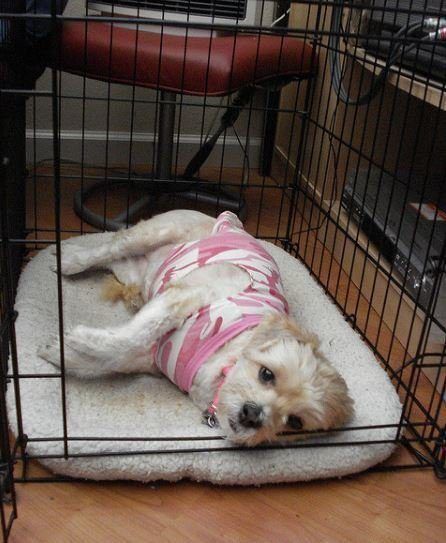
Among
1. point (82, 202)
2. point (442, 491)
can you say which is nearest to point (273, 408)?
point (442, 491)

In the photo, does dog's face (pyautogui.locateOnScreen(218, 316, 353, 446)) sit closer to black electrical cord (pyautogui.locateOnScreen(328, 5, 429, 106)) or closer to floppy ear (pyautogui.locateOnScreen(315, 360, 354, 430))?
floppy ear (pyautogui.locateOnScreen(315, 360, 354, 430))

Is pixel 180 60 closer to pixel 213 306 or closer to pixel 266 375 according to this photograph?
pixel 213 306

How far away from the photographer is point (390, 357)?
1.86 meters

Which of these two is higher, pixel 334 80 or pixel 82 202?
pixel 334 80

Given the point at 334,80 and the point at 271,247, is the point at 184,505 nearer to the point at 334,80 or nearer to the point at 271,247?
the point at 271,247

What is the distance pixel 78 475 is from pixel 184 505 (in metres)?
0.22

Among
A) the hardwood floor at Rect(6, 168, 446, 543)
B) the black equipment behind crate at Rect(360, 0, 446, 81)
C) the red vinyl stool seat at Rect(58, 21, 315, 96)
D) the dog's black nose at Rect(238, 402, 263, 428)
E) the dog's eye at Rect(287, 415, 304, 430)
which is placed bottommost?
the hardwood floor at Rect(6, 168, 446, 543)

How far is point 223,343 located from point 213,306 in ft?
0.33

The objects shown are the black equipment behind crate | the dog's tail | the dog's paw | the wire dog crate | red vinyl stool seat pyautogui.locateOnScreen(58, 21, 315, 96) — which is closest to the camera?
the wire dog crate

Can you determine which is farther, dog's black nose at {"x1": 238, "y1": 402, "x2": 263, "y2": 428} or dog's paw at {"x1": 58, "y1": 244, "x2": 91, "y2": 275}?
dog's paw at {"x1": 58, "y1": 244, "x2": 91, "y2": 275}

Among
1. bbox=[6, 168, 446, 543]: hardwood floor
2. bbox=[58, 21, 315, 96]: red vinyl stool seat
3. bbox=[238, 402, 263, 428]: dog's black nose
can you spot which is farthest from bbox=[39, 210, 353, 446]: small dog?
bbox=[58, 21, 315, 96]: red vinyl stool seat

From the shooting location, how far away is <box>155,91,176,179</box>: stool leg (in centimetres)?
249

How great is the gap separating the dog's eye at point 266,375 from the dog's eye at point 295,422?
0.08 meters

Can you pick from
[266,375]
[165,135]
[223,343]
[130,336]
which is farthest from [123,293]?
[165,135]
